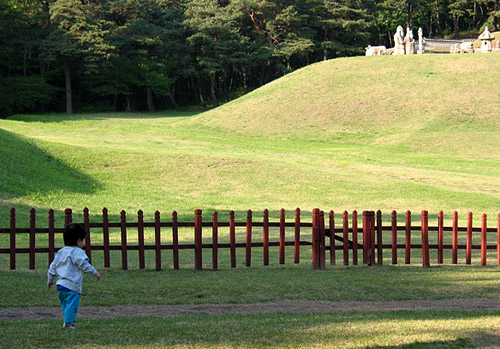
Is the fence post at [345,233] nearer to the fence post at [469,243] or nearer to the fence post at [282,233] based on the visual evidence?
the fence post at [282,233]

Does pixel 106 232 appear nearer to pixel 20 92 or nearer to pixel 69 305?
pixel 69 305

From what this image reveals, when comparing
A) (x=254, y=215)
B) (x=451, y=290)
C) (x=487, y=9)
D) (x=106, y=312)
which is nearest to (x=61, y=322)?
(x=106, y=312)

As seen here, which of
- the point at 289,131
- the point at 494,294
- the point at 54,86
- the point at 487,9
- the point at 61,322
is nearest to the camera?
the point at 61,322

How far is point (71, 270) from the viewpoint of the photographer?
7.48 meters

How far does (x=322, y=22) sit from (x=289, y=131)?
110ft

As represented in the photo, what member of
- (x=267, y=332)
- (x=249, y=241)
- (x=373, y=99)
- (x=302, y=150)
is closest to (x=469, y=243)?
(x=249, y=241)

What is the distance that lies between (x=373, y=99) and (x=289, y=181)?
29.1 metres

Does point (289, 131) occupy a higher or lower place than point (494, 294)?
higher

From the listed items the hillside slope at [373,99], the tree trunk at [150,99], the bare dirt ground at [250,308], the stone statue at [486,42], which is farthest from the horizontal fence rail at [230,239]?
the tree trunk at [150,99]

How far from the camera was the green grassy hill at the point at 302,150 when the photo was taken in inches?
995

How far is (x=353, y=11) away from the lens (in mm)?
78438

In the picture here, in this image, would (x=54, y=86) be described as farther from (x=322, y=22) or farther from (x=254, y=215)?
(x=254, y=215)

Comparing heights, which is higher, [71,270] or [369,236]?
[71,270]

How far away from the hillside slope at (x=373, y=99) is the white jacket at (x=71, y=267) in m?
41.0
